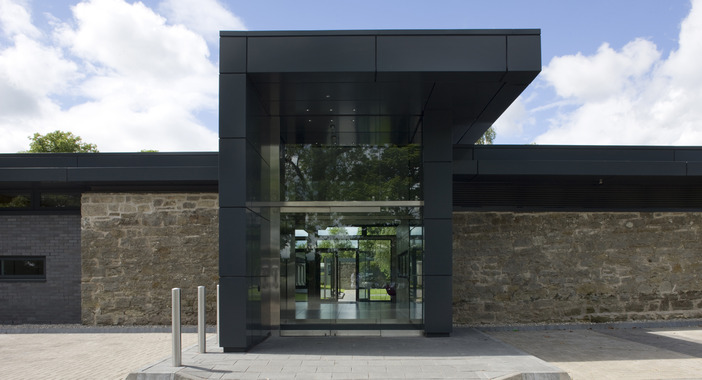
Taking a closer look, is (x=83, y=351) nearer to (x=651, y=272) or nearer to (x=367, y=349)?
(x=367, y=349)

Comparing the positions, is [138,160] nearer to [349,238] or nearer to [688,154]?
[349,238]

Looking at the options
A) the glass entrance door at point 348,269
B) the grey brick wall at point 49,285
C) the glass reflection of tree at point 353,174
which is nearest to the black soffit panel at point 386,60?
the glass reflection of tree at point 353,174

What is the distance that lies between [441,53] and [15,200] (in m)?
10.9

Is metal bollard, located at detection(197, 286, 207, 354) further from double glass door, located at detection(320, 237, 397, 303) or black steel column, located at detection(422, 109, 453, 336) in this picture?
black steel column, located at detection(422, 109, 453, 336)

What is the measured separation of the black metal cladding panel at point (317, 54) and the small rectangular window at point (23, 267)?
8088 millimetres

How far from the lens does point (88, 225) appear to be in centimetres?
1338

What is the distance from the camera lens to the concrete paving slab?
7.70m

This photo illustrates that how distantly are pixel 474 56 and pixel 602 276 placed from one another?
7203mm

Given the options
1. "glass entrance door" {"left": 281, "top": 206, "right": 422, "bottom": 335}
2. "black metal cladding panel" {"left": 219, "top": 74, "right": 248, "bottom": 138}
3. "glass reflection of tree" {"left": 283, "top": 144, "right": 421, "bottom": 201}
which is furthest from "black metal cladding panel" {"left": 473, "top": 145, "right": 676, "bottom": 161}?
"black metal cladding panel" {"left": 219, "top": 74, "right": 248, "bottom": 138}

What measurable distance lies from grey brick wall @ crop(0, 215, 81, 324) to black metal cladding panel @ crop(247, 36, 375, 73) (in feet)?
24.3

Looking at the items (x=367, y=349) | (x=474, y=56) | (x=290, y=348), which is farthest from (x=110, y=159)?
(x=474, y=56)

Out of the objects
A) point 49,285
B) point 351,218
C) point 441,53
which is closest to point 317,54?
point 441,53

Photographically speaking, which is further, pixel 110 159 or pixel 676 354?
pixel 110 159

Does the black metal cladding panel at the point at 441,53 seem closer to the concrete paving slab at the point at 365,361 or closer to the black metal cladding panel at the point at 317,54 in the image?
the black metal cladding panel at the point at 317,54
